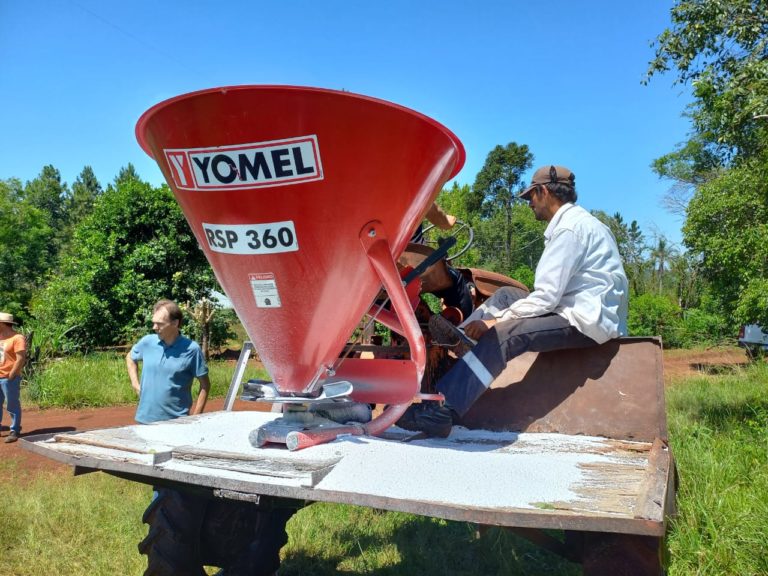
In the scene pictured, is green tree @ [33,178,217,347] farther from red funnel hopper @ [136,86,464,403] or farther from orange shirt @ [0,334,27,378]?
red funnel hopper @ [136,86,464,403]

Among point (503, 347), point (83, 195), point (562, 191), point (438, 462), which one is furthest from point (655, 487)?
point (83, 195)

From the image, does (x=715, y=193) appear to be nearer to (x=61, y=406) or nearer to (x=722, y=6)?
(x=722, y=6)

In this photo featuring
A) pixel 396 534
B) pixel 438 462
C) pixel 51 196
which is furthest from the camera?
pixel 51 196

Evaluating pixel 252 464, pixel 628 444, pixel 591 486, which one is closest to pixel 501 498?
pixel 591 486

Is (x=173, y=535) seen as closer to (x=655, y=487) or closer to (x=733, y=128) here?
(x=655, y=487)

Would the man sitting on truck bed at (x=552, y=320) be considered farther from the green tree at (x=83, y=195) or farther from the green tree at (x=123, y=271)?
the green tree at (x=83, y=195)

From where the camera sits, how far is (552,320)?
3006mm

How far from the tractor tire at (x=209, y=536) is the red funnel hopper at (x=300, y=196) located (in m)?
0.70

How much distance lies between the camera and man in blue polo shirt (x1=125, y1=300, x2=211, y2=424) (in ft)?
13.7

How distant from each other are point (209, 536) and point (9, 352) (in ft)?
20.2

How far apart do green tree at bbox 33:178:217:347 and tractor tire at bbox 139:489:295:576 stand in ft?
41.1

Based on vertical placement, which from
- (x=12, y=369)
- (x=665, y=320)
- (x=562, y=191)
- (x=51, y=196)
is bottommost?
(x=12, y=369)

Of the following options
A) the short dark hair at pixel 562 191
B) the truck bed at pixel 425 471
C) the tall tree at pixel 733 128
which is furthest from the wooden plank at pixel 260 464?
the tall tree at pixel 733 128

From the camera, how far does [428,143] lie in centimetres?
240
